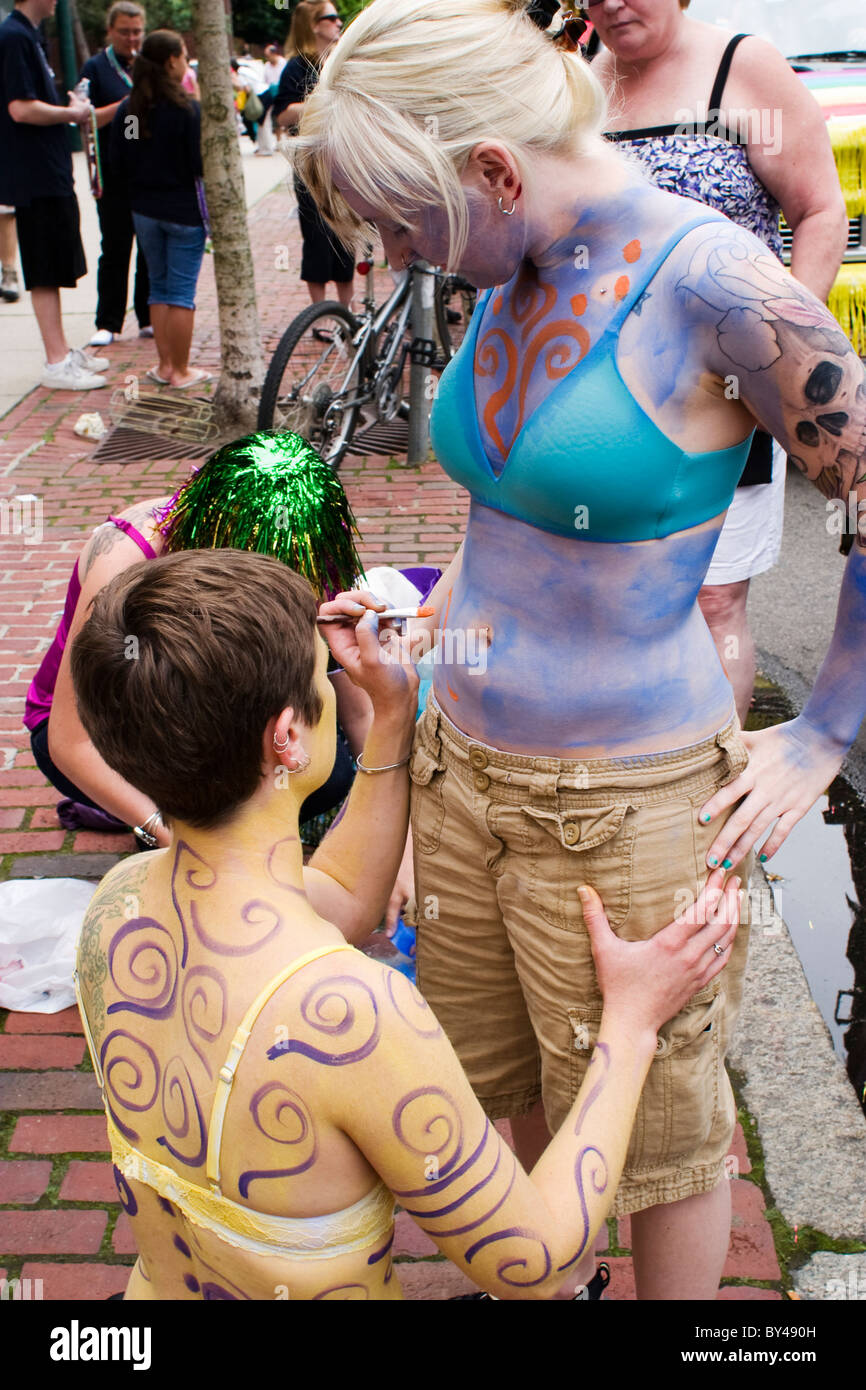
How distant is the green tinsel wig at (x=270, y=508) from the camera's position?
2541 mm

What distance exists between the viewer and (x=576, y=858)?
1743 mm

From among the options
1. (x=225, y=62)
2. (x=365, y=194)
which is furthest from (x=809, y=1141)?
(x=225, y=62)

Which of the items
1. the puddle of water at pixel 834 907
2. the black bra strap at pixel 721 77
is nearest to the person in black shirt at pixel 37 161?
the black bra strap at pixel 721 77

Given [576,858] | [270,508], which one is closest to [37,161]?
[270,508]

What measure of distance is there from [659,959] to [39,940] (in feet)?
6.57

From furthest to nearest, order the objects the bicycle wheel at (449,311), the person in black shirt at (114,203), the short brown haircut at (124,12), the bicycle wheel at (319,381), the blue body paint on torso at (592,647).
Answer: the short brown haircut at (124,12) → the person in black shirt at (114,203) → the bicycle wheel at (449,311) → the bicycle wheel at (319,381) → the blue body paint on torso at (592,647)

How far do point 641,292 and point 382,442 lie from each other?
5893 millimetres

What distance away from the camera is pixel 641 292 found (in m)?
1.60

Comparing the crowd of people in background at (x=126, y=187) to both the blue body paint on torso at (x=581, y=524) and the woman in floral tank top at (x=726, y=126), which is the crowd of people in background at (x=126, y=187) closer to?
the woman in floral tank top at (x=726, y=126)

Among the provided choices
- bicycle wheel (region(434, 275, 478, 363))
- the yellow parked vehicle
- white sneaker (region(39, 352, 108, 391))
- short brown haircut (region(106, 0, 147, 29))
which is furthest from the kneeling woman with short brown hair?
short brown haircut (region(106, 0, 147, 29))

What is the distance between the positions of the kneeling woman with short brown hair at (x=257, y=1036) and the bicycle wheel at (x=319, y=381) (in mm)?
4822

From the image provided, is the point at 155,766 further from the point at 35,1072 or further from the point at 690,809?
the point at 35,1072

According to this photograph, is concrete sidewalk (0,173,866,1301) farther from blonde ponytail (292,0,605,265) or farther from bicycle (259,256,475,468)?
blonde ponytail (292,0,605,265)

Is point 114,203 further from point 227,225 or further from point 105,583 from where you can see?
point 105,583
